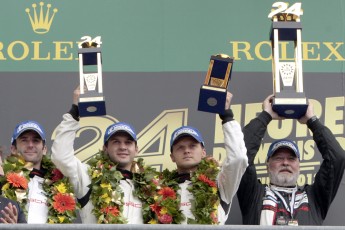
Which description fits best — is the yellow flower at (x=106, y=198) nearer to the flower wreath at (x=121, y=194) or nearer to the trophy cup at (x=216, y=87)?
the flower wreath at (x=121, y=194)

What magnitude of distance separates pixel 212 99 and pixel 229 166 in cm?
41

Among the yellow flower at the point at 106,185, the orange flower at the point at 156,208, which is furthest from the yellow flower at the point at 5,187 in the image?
the orange flower at the point at 156,208

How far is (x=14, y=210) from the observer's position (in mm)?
5816

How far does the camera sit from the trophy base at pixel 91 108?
6391 mm

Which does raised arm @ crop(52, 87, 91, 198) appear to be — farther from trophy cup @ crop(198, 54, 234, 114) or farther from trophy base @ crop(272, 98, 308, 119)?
trophy base @ crop(272, 98, 308, 119)

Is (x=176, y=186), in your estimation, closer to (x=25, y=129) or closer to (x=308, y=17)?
(x=25, y=129)

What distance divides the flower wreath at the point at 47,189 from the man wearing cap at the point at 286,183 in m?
1.09

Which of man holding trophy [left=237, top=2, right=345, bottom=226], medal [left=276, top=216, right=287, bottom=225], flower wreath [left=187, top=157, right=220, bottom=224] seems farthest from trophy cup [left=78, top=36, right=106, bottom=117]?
medal [left=276, top=216, right=287, bottom=225]

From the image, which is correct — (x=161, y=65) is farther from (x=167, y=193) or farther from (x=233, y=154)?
(x=233, y=154)

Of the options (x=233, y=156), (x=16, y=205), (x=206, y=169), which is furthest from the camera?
(x=206, y=169)

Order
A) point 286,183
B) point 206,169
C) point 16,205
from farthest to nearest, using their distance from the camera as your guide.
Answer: point 286,183, point 206,169, point 16,205

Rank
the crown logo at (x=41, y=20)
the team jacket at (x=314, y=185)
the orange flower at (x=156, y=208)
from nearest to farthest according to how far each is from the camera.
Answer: the orange flower at (x=156, y=208) → the team jacket at (x=314, y=185) → the crown logo at (x=41, y=20)

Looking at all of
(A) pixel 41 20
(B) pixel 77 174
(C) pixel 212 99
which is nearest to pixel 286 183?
(C) pixel 212 99

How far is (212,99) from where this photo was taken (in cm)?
643
